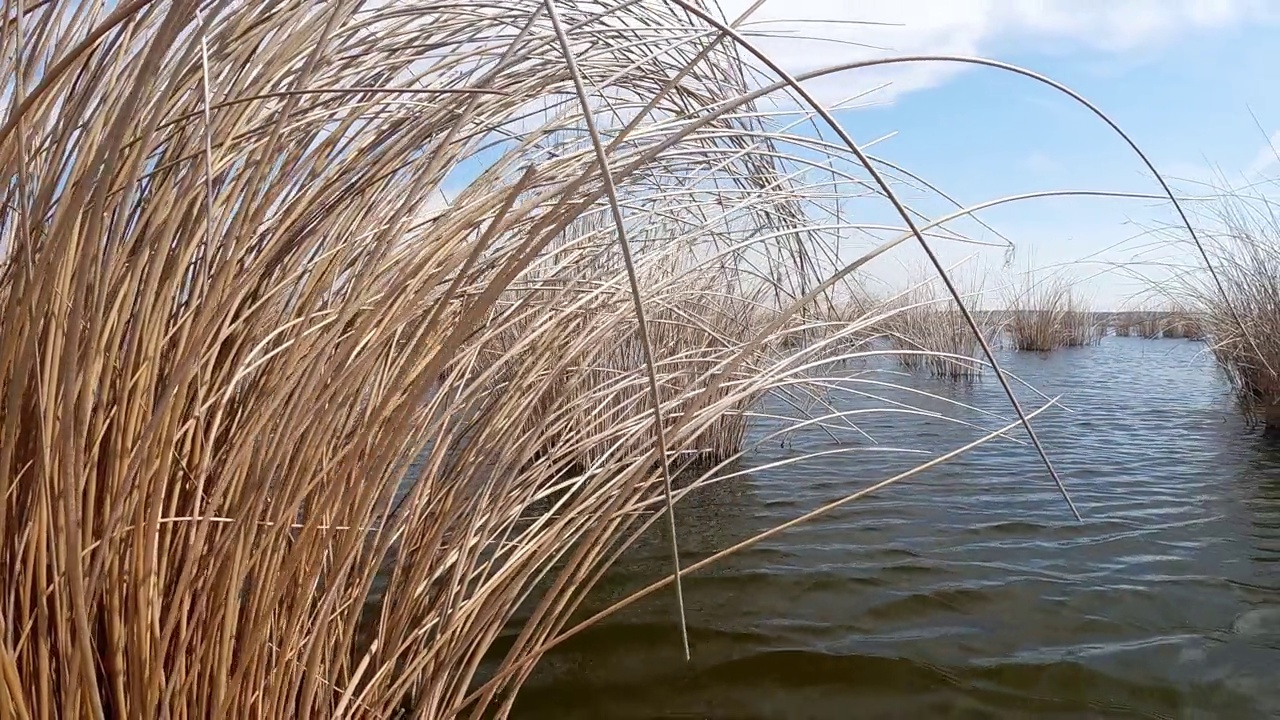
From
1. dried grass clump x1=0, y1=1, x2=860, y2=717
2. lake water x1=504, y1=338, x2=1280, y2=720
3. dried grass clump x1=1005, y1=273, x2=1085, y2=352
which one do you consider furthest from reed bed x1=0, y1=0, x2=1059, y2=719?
dried grass clump x1=1005, y1=273, x2=1085, y2=352

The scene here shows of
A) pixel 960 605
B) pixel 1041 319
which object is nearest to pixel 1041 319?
pixel 1041 319

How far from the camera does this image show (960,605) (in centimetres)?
204

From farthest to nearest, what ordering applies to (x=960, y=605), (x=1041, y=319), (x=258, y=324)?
(x=1041, y=319) → (x=960, y=605) → (x=258, y=324)

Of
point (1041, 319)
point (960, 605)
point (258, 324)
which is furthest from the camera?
point (1041, 319)

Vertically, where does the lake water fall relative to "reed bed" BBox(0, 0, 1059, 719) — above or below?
below

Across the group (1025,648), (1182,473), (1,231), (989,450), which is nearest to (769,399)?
(989,450)

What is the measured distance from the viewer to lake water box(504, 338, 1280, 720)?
162cm

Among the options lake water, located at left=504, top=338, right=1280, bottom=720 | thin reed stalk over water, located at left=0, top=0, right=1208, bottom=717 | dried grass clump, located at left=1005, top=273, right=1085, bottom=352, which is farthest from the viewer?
dried grass clump, located at left=1005, top=273, right=1085, bottom=352

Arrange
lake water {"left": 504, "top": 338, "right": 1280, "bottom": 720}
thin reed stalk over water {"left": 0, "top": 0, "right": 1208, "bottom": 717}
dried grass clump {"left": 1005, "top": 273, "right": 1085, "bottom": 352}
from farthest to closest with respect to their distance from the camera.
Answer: dried grass clump {"left": 1005, "top": 273, "right": 1085, "bottom": 352} → lake water {"left": 504, "top": 338, "right": 1280, "bottom": 720} → thin reed stalk over water {"left": 0, "top": 0, "right": 1208, "bottom": 717}

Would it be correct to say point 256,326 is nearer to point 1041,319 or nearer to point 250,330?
point 250,330

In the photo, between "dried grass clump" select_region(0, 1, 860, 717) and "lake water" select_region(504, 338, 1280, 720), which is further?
"lake water" select_region(504, 338, 1280, 720)

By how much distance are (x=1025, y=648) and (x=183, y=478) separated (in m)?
1.82

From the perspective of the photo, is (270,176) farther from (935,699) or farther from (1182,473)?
(1182,473)

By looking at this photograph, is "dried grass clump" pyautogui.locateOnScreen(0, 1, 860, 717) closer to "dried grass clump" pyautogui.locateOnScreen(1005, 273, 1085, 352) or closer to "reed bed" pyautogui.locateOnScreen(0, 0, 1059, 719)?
"reed bed" pyautogui.locateOnScreen(0, 0, 1059, 719)
